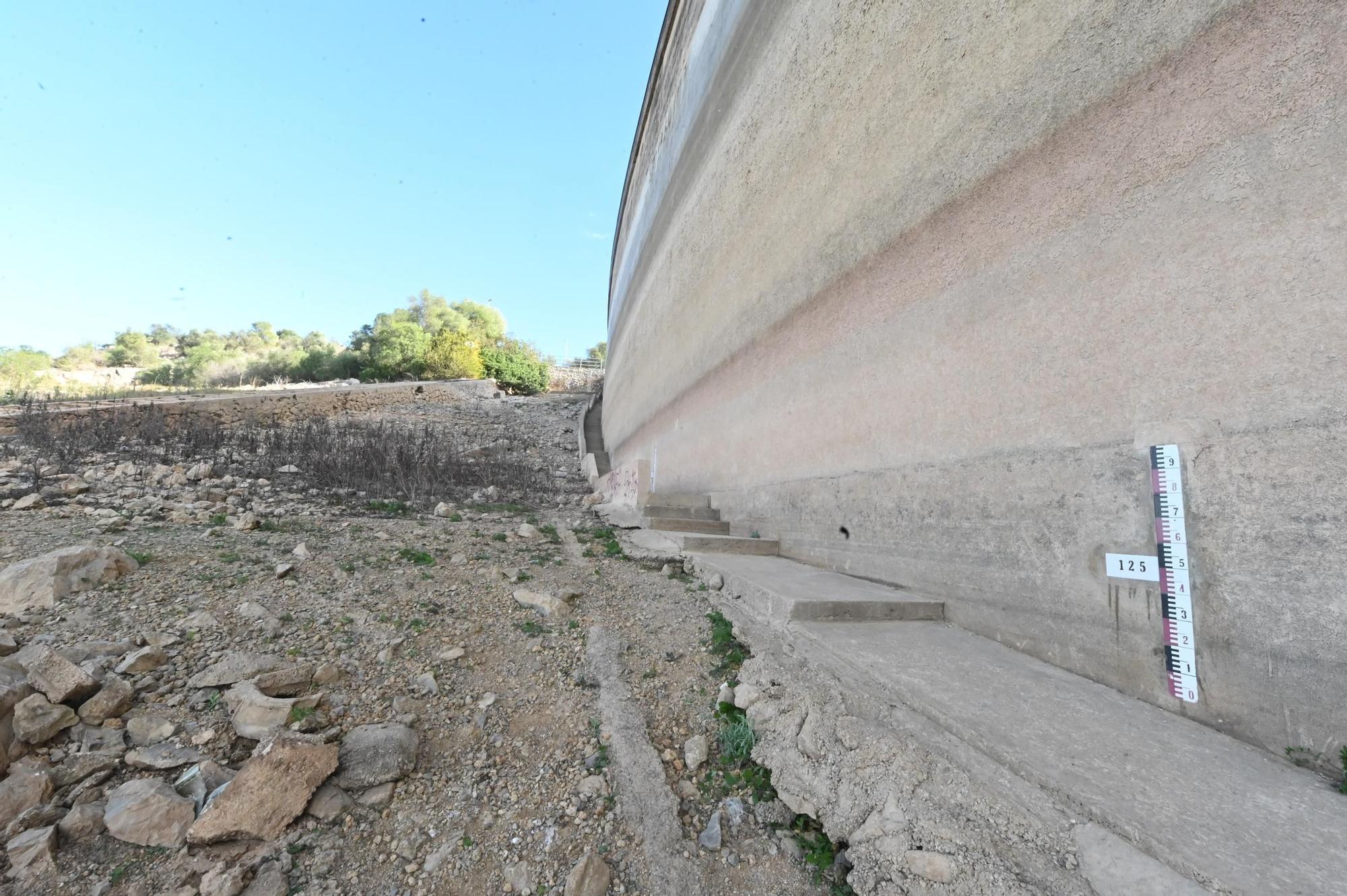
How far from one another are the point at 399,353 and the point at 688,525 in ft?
74.9

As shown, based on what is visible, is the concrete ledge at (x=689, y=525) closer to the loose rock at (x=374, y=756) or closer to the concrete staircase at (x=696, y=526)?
the concrete staircase at (x=696, y=526)

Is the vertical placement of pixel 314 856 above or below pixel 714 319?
below

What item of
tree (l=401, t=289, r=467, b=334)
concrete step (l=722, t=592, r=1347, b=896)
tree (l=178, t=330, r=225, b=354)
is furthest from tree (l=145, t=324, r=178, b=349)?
concrete step (l=722, t=592, r=1347, b=896)

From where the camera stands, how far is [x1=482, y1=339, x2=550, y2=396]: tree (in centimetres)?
2300

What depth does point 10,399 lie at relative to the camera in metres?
11.6

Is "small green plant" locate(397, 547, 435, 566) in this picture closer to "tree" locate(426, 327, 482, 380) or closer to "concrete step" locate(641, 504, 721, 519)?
"concrete step" locate(641, 504, 721, 519)

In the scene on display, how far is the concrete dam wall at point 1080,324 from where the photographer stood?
1399mm

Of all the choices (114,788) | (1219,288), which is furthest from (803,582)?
(114,788)

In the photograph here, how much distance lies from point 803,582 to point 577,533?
3103 millimetres

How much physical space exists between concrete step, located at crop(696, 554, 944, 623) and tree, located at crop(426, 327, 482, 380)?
69.6ft

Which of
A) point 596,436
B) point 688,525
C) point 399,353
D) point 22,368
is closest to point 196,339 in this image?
point 22,368

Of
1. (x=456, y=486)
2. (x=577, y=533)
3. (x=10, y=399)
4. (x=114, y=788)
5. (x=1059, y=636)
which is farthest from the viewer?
(x=10, y=399)

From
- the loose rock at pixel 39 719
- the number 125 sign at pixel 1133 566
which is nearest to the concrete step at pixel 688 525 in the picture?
the number 125 sign at pixel 1133 566

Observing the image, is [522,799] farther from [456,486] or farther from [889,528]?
[456,486]
